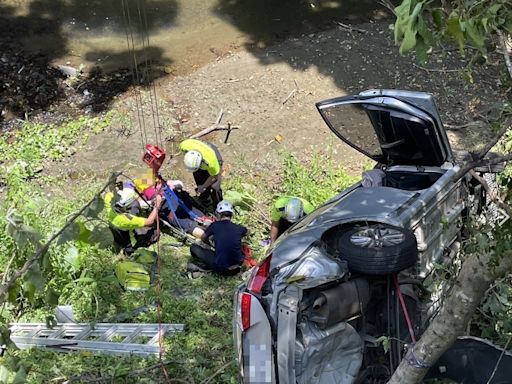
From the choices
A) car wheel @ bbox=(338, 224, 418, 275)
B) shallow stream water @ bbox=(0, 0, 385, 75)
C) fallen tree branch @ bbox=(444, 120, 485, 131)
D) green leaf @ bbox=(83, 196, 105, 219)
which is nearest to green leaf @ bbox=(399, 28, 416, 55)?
green leaf @ bbox=(83, 196, 105, 219)

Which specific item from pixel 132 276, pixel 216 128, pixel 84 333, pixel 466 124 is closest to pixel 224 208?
pixel 132 276

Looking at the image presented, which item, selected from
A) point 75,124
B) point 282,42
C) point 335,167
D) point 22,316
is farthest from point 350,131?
point 282,42

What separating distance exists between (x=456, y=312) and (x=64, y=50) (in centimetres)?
1097

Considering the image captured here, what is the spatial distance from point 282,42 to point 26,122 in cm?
449

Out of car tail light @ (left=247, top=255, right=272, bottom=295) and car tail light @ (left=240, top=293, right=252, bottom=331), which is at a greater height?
car tail light @ (left=247, top=255, right=272, bottom=295)

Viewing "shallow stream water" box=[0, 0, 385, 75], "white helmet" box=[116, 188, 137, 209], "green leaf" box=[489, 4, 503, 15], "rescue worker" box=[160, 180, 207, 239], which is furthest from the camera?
"shallow stream water" box=[0, 0, 385, 75]

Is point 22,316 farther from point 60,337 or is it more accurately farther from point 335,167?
point 335,167

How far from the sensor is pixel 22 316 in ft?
21.5

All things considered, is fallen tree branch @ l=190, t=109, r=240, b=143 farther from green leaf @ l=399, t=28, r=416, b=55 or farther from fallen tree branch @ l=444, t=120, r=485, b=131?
green leaf @ l=399, t=28, r=416, b=55

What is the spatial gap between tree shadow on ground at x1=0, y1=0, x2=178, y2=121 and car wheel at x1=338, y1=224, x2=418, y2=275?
709 cm

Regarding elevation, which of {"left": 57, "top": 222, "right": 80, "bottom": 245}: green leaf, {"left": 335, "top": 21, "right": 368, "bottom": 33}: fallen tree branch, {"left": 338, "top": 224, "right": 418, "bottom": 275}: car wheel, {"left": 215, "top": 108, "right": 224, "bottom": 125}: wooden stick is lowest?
{"left": 215, "top": 108, "right": 224, "bottom": 125}: wooden stick

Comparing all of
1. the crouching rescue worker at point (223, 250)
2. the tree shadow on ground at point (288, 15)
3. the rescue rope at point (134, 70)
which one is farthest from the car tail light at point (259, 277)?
the tree shadow on ground at point (288, 15)

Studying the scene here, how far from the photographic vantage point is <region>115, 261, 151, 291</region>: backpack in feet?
22.4

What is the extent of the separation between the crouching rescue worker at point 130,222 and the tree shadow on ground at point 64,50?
11.2 ft
